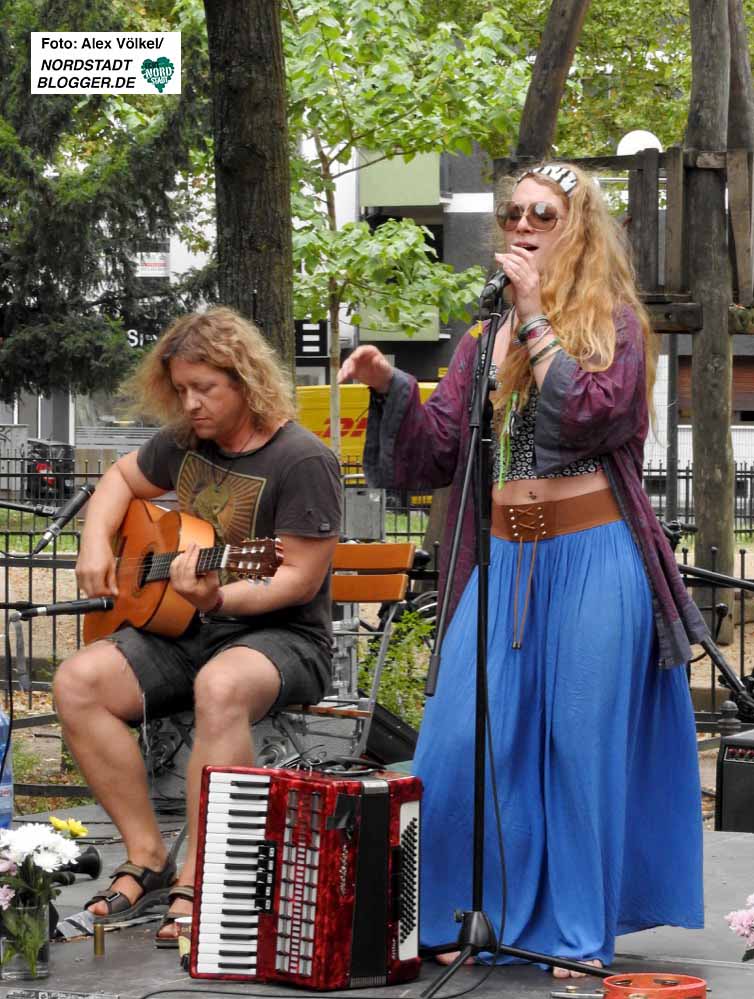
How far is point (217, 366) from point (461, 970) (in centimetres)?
192

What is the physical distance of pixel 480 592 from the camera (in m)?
3.75

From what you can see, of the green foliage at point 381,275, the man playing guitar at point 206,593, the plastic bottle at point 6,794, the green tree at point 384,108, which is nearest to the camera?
the man playing guitar at point 206,593

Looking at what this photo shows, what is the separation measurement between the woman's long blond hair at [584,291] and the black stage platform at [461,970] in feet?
4.63

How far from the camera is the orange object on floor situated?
3.57 meters

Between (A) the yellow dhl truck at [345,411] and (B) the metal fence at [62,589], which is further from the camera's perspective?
(A) the yellow dhl truck at [345,411]

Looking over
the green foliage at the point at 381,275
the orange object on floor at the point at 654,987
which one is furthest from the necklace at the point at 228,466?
the green foliage at the point at 381,275

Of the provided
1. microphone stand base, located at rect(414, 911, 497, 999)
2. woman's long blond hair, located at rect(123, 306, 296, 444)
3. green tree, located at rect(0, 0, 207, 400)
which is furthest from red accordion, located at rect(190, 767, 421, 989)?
green tree, located at rect(0, 0, 207, 400)

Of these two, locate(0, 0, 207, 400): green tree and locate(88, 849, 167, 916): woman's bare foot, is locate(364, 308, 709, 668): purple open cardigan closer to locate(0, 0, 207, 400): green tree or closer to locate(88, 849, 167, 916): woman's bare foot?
locate(88, 849, 167, 916): woman's bare foot

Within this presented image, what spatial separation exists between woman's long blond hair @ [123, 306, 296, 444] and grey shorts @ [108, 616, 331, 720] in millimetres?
634

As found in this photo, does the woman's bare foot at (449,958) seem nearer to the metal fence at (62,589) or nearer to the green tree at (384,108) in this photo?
the metal fence at (62,589)

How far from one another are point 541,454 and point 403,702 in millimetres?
3740

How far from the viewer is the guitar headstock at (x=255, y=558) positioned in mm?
4406

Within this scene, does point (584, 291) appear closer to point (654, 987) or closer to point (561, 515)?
point (561, 515)

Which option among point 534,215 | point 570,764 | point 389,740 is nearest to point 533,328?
point 534,215
